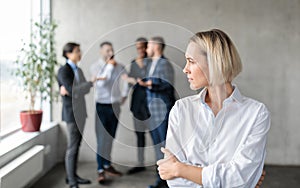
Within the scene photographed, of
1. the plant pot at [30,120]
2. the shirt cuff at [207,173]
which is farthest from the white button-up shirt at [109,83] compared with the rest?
the plant pot at [30,120]

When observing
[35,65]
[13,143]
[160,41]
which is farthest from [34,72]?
[160,41]

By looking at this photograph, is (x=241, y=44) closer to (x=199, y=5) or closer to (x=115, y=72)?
(x=199, y=5)

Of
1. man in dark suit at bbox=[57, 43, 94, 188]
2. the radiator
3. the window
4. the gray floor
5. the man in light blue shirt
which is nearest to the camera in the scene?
the man in light blue shirt

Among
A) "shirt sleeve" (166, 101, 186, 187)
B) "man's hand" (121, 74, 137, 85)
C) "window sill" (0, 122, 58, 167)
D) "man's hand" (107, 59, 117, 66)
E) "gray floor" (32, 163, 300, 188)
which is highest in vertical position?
"man's hand" (107, 59, 117, 66)

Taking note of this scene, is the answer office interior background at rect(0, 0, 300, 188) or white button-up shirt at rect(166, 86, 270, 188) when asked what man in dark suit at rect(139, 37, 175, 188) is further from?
office interior background at rect(0, 0, 300, 188)

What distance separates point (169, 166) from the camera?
105 cm

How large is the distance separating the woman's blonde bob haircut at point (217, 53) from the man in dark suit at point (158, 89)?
0.49 feet

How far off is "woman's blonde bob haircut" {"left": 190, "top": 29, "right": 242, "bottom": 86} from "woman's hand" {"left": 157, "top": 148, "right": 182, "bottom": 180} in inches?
10.2

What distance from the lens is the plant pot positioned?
3.49 meters

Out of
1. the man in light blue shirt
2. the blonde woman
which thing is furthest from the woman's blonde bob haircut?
the man in light blue shirt

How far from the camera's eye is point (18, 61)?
328cm

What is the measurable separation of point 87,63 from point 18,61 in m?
2.25

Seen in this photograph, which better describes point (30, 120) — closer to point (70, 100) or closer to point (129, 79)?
point (70, 100)

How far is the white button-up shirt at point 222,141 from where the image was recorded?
3.39 ft
